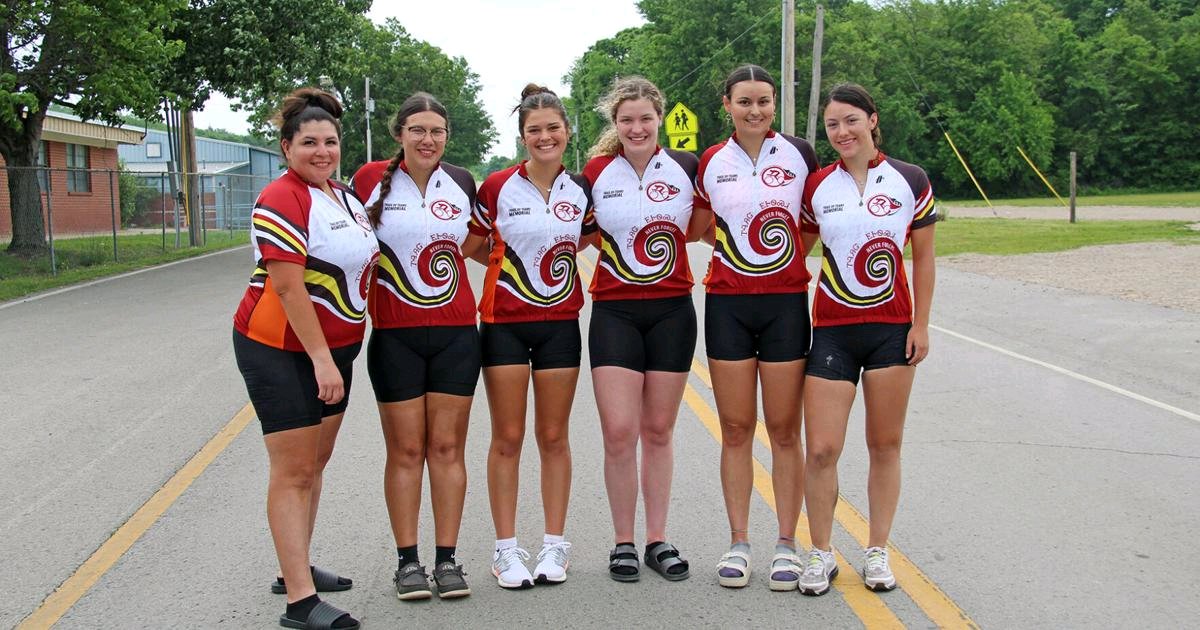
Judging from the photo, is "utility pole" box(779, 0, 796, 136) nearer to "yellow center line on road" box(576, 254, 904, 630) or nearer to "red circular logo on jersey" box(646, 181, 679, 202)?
"yellow center line on road" box(576, 254, 904, 630)

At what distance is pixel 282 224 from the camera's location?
13.3ft

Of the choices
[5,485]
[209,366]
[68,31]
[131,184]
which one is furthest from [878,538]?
[131,184]

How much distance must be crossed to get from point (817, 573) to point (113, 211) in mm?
22652

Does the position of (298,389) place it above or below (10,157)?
below

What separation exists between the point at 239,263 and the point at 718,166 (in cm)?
2149

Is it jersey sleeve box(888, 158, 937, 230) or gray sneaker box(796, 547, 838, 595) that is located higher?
jersey sleeve box(888, 158, 937, 230)

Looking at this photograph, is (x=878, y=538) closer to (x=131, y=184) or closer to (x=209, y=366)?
(x=209, y=366)

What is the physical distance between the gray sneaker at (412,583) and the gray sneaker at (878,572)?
72.7 inches

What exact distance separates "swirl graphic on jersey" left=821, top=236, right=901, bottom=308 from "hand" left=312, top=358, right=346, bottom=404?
2.10m

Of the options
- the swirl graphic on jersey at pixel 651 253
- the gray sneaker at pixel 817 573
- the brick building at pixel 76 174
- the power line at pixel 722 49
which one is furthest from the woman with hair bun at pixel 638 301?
the power line at pixel 722 49

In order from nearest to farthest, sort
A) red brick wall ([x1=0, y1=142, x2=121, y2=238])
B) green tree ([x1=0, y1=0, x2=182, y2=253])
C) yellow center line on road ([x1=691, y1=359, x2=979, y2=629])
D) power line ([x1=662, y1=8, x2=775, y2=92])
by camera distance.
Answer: yellow center line on road ([x1=691, y1=359, x2=979, y2=629])
green tree ([x1=0, y1=0, x2=182, y2=253])
red brick wall ([x1=0, y1=142, x2=121, y2=238])
power line ([x1=662, y1=8, x2=775, y2=92])

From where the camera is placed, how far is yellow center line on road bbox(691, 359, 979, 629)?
423cm

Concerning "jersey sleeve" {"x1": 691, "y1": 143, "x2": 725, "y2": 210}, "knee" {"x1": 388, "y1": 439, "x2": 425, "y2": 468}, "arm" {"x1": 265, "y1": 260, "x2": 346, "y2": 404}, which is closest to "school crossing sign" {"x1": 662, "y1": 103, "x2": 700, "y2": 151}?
"jersey sleeve" {"x1": 691, "y1": 143, "x2": 725, "y2": 210}

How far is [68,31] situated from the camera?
18.5 m
